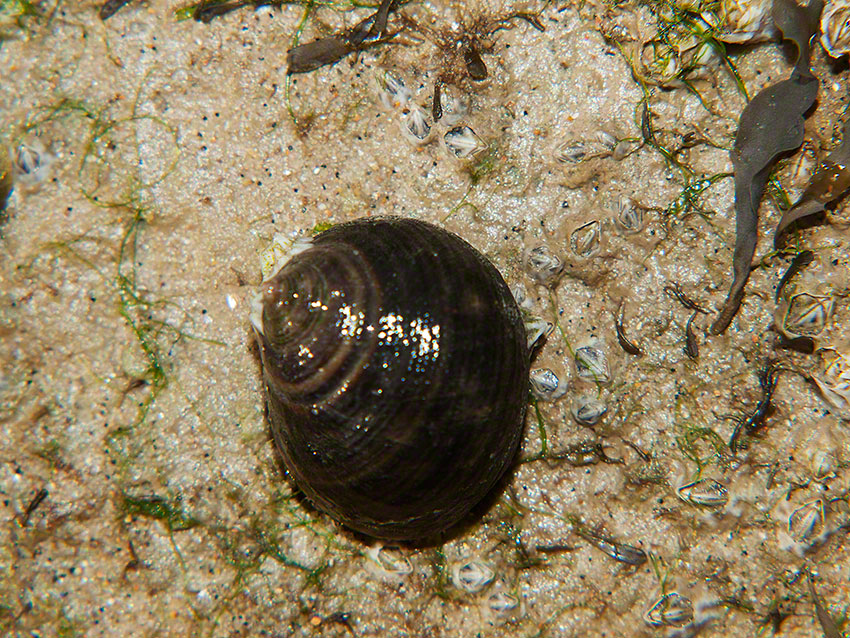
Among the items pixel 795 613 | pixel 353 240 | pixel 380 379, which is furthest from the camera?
pixel 795 613

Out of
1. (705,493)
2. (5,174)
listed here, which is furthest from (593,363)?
(5,174)

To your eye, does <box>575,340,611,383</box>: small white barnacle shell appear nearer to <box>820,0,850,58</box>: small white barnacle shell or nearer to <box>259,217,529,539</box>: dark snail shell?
<box>259,217,529,539</box>: dark snail shell

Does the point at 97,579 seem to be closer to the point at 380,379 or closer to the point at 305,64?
the point at 380,379

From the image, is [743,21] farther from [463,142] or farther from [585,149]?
[463,142]

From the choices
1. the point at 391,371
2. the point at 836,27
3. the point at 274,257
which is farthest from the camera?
the point at 274,257

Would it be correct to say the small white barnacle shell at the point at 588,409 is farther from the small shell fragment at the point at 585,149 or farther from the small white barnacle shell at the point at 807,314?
the small shell fragment at the point at 585,149

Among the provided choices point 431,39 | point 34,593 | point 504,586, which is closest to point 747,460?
point 504,586

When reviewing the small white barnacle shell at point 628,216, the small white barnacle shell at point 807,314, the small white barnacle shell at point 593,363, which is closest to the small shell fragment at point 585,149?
the small white barnacle shell at point 628,216
